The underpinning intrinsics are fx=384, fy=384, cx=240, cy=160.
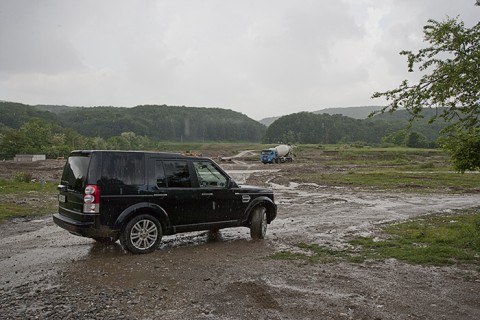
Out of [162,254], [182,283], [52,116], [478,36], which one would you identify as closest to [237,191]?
[162,254]

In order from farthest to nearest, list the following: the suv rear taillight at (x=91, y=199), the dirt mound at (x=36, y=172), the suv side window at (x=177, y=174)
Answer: the dirt mound at (x=36, y=172) < the suv side window at (x=177, y=174) < the suv rear taillight at (x=91, y=199)

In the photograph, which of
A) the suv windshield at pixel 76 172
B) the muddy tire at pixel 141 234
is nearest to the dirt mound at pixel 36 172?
the suv windshield at pixel 76 172

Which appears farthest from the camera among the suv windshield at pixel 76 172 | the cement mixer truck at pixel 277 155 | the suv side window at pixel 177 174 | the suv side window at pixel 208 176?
the cement mixer truck at pixel 277 155

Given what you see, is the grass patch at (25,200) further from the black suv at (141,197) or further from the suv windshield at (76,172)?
the black suv at (141,197)

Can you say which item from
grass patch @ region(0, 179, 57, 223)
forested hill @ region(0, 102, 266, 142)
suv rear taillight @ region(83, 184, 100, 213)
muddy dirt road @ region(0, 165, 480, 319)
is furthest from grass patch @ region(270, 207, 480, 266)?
forested hill @ region(0, 102, 266, 142)

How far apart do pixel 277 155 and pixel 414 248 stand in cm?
4960

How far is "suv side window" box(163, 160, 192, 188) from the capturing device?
25.8 ft

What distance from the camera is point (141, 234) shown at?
7.41 metres

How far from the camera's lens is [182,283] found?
5797mm

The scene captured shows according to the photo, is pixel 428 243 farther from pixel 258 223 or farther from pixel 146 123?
pixel 146 123

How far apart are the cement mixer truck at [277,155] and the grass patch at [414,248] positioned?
4528 cm

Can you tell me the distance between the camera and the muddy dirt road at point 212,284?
4746 millimetres

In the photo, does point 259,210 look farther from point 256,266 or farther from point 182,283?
point 182,283

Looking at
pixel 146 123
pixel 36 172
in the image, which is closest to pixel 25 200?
pixel 36 172
